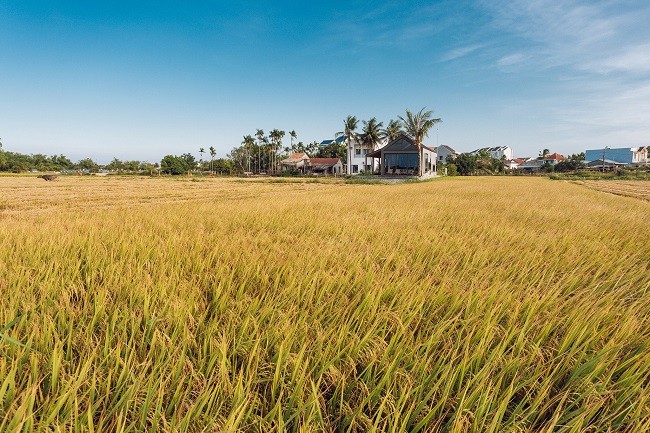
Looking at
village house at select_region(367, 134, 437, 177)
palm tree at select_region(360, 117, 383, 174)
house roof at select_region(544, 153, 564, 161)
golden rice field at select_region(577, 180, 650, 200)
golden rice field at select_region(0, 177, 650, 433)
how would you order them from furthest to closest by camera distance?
house roof at select_region(544, 153, 564, 161), palm tree at select_region(360, 117, 383, 174), village house at select_region(367, 134, 437, 177), golden rice field at select_region(577, 180, 650, 200), golden rice field at select_region(0, 177, 650, 433)

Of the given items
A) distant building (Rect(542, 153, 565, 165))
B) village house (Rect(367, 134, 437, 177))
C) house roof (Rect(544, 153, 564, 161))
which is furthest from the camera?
house roof (Rect(544, 153, 564, 161))

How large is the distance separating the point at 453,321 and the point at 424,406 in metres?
0.85

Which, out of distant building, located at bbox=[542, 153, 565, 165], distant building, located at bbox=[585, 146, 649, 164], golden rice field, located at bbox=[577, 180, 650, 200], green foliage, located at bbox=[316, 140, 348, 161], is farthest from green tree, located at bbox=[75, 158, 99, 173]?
distant building, located at bbox=[585, 146, 649, 164]

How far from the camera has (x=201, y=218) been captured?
19.2ft

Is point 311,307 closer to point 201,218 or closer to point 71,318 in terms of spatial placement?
point 71,318

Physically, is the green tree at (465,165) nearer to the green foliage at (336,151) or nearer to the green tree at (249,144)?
the green foliage at (336,151)

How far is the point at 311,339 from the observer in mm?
1700

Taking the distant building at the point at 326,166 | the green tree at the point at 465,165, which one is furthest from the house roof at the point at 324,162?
the green tree at the point at 465,165

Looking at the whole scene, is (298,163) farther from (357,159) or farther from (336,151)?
(357,159)

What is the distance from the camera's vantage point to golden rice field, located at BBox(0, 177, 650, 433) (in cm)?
124

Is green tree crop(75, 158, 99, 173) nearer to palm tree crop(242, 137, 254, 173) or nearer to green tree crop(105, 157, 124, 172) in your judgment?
green tree crop(105, 157, 124, 172)

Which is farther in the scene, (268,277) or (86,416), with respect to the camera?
(268,277)

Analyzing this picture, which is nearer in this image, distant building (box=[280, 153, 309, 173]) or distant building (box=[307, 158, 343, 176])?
distant building (box=[307, 158, 343, 176])

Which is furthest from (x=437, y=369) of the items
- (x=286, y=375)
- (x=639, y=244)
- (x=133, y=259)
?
(x=639, y=244)
